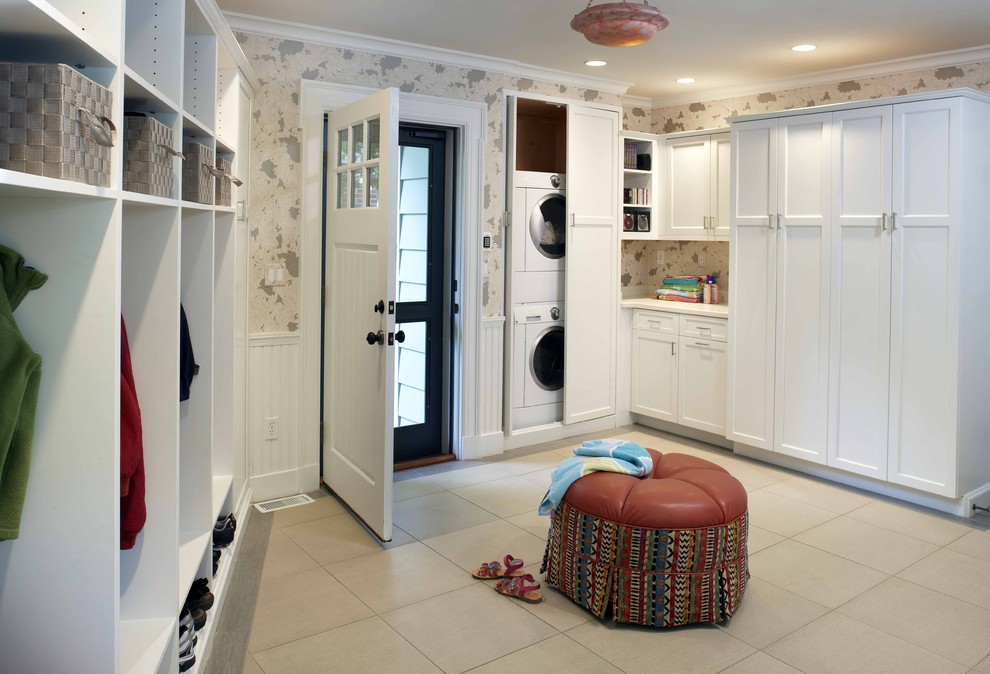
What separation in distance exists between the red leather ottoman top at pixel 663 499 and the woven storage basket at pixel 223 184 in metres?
1.78

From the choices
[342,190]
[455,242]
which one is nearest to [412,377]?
[455,242]

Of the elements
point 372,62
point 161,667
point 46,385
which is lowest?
point 161,667

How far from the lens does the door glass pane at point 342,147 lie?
3.95m

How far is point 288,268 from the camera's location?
4066 mm

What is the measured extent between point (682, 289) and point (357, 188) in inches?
113

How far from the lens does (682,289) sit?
5723 mm

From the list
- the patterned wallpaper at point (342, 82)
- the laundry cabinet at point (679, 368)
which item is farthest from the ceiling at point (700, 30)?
the laundry cabinet at point (679, 368)

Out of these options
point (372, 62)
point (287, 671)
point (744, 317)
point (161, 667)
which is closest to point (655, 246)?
point (744, 317)

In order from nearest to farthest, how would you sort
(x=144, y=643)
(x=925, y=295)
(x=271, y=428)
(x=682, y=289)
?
(x=144, y=643) → (x=925, y=295) → (x=271, y=428) → (x=682, y=289)

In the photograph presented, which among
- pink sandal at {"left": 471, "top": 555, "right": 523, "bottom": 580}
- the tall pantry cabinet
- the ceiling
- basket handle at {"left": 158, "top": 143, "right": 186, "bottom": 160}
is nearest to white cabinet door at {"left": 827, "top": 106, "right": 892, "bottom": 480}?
the tall pantry cabinet

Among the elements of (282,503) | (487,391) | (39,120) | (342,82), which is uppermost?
(342,82)

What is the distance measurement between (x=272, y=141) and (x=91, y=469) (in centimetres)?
284

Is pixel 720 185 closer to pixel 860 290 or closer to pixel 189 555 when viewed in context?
pixel 860 290

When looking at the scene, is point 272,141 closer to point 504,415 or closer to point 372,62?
point 372,62
